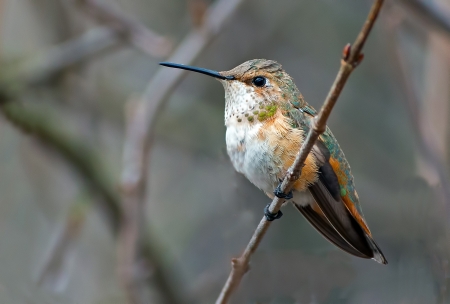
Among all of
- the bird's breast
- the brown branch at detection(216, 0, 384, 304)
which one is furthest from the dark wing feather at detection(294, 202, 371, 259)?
the brown branch at detection(216, 0, 384, 304)

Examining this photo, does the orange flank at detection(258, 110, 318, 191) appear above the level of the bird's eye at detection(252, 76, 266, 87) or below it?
below

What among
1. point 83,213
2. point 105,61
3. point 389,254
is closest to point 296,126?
point 389,254

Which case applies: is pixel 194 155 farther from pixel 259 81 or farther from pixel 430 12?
pixel 430 12

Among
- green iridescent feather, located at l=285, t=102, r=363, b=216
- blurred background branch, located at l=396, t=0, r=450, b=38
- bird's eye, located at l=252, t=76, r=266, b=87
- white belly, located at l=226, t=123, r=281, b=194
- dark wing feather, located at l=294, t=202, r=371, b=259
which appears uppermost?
blurred background branch, located at l=396, t=0, r=450, b=38

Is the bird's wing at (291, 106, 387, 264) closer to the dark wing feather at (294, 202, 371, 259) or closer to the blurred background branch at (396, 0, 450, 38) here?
the dark wing feather at (294, 202, 371, 259)

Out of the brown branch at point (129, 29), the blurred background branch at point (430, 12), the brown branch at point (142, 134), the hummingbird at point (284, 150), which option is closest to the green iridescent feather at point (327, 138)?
the hummingbird at point (284, 150)

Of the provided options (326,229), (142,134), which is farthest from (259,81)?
(142,134)
